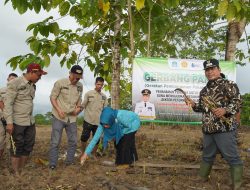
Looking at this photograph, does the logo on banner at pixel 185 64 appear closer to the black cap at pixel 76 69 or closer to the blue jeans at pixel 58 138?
the black cap at pixel 76 69

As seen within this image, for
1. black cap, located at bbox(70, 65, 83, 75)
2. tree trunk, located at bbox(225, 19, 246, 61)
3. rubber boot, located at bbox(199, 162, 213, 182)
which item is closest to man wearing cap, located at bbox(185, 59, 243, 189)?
rubber boot, located at bbox(199, 162, 213, 182)

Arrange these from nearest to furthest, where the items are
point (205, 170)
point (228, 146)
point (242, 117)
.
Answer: point (228, 146), point (205, 170), point (242, 117)

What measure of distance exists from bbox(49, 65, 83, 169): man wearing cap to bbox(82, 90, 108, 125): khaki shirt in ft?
3.77

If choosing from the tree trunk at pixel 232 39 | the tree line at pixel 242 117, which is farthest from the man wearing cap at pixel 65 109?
the tree line at pixel 242 117

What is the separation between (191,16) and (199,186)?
6.65 meters

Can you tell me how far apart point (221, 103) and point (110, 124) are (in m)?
1.66

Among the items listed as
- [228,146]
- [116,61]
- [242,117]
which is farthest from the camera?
[242,117]

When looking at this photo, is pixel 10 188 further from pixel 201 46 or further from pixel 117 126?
pixel 201 46

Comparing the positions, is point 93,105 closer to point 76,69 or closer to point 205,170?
point 76,69

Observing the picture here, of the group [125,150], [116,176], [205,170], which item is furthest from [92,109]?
[205,170]

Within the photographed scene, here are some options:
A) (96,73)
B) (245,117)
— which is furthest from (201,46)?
(96,73)

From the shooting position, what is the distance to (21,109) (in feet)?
20.3

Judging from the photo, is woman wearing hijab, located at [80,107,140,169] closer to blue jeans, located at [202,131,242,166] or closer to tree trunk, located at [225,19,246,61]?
blue jeans, located at [202,131,242,166]

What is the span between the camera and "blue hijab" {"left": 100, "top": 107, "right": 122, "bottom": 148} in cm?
618
